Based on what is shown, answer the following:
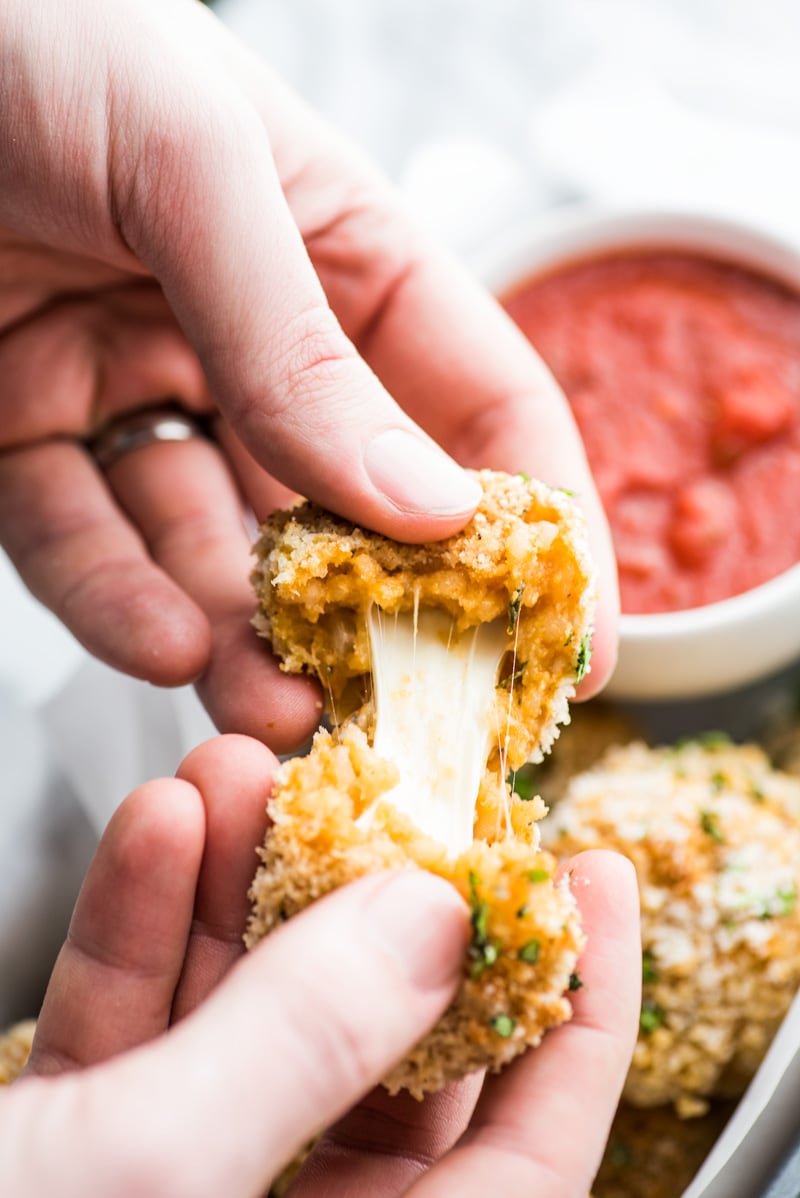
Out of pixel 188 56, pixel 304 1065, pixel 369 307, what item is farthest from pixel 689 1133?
pixel 188 56

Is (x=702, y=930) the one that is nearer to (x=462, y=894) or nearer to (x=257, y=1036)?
(x=462, y=894)

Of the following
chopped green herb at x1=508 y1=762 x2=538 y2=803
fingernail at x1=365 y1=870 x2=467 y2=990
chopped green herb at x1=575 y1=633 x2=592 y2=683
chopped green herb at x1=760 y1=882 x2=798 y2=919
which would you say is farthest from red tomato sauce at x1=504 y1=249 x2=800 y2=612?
fingernail at x1=365 y1=870 x2=467 y2=990

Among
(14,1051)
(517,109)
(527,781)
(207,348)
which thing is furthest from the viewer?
(517,109)

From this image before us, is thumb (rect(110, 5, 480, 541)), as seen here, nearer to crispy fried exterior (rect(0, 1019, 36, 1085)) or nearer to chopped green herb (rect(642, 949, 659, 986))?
chopped green herb (rect(642, 949, 659, 986))

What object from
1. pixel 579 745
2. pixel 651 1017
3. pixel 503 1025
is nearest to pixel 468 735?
pixel 503 1025

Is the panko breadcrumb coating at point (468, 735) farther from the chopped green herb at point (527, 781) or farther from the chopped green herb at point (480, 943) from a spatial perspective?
the chopped green herb at point (527, 781)
